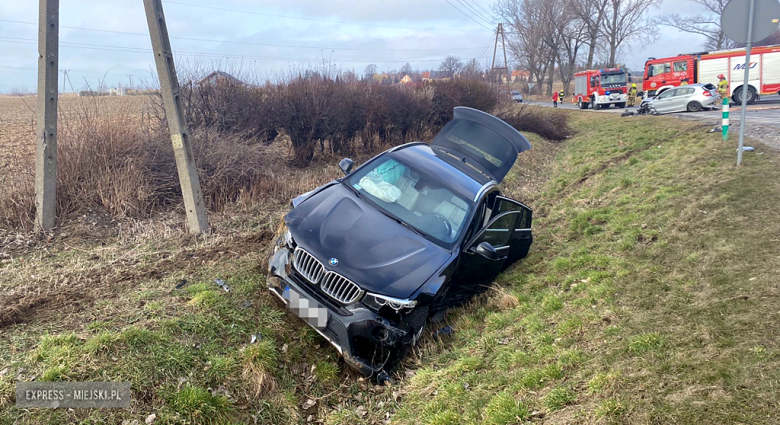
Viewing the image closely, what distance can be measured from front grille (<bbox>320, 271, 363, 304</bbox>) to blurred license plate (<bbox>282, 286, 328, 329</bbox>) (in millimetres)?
151

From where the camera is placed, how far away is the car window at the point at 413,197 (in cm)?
505

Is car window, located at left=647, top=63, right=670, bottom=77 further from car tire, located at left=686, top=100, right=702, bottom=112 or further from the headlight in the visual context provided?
the headlight

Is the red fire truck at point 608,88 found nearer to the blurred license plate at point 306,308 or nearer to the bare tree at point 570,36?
the bare tree at point 570,36

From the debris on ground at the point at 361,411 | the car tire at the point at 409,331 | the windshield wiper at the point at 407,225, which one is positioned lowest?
the debris on ground at the point at 361,411

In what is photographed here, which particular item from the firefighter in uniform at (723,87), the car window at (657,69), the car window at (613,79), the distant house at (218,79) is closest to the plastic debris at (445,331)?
the distant house at (218,79)

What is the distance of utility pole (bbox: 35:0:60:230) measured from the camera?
6.19 m

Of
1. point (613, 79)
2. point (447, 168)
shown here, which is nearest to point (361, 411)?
point (447, 168)

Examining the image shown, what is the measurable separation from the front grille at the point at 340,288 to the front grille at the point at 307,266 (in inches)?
3.4

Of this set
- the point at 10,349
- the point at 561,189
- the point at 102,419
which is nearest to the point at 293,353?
the point at 102,419

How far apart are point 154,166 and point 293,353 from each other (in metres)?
5.71

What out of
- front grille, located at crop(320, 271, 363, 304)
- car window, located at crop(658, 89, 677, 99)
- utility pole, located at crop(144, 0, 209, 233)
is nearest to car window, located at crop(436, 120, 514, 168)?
utility pole, located at crop(144, 0, 209, 233)

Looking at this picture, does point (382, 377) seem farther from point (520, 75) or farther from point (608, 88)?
point (520, 75)

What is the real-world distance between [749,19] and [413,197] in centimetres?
633

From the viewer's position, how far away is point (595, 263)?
5891 millimetres
